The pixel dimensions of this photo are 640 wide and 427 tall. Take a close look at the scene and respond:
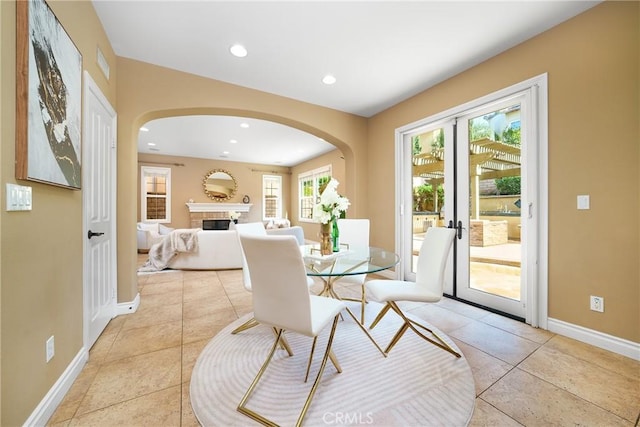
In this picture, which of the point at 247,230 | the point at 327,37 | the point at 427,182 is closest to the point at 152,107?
the point at 247,230

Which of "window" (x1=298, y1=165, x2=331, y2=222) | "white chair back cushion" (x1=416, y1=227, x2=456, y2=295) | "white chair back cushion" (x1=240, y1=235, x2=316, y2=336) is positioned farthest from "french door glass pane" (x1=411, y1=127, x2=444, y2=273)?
"window" (x1=298, y1=165, x2=331, y2=222)

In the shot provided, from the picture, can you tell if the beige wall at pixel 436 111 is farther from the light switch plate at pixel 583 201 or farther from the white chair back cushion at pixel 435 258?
the white chair back cushion at pixel 435 258

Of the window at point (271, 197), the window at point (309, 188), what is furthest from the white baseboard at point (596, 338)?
the window at point (271, 197)

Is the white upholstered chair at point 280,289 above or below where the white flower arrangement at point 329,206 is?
below

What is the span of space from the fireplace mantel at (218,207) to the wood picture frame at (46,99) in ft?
20.1

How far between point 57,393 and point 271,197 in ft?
24.8

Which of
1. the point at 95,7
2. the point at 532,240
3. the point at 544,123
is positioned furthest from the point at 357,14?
the point at 532,240

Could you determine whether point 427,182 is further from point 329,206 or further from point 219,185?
point 219,185

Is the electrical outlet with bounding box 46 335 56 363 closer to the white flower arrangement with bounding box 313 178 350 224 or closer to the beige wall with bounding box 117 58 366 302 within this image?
the beige wall with bounding box 117 58 366 302

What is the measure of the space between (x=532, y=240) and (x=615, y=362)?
3.24 feet

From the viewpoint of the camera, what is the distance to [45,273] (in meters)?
1.33

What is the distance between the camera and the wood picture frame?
113 cm

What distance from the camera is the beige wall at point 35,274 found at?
3.46ft

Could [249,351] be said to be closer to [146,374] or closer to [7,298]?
[146,374]
